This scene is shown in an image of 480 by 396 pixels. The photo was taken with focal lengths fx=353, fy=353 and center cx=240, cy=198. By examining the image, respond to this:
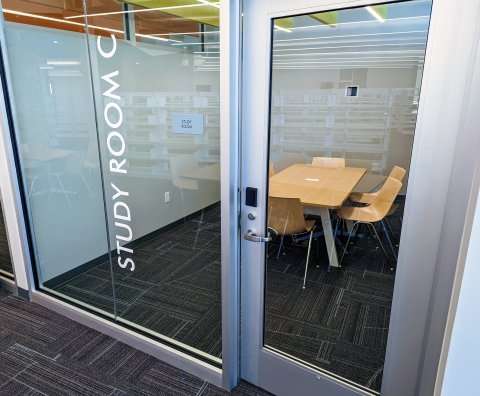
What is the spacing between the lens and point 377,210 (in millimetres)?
1622

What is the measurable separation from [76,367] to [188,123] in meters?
1.60

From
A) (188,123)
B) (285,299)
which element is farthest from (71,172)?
(285,299)

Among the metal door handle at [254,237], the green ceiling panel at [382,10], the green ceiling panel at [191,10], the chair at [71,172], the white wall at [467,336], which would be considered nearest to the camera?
the white wall at [467,336]

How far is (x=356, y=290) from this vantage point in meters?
1.90

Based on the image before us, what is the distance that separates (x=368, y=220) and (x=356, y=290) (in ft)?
1.46

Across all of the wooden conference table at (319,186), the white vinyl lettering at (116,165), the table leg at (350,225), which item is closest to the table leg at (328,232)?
the wooden conference table at (319,186)

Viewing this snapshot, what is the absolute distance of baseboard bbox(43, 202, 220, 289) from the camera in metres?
2.13

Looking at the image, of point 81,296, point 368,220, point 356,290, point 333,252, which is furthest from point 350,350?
point 81,296

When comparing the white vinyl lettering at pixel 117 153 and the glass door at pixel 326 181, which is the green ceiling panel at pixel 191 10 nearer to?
the glass door at pixel 326 181

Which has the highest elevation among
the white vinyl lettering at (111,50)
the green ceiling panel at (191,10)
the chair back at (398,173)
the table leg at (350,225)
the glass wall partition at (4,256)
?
the green ceiling panel at (191,10)

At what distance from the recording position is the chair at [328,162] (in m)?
1.58

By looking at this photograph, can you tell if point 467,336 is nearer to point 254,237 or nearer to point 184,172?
point 254,237

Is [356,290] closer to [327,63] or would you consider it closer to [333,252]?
[333,252]

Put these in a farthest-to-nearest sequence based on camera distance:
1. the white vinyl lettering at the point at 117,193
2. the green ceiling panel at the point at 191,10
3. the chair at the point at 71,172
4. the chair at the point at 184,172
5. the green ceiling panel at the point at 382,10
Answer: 1. the chair at the point at 71,172
2. the white vinyl lettering at the point at 117,193
3. the chair at the point at 184,172
4. the green ceiling panel at the point at 191,10
5. the green ceiling panel at the point at 382,10
